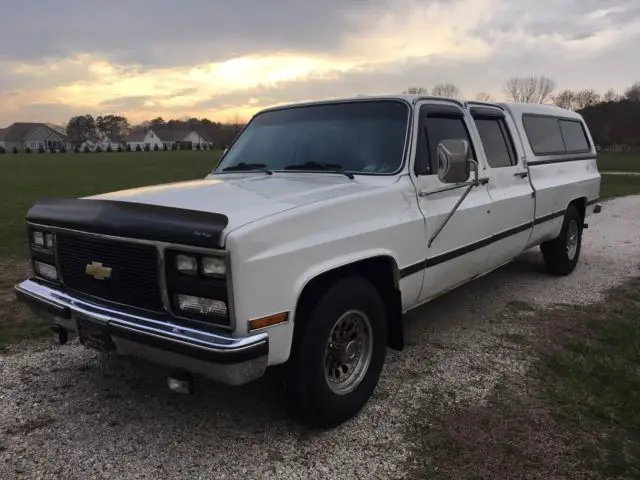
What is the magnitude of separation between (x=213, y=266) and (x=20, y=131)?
132m

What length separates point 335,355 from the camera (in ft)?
11.3

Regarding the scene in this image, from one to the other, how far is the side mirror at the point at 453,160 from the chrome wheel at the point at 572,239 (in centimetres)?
387

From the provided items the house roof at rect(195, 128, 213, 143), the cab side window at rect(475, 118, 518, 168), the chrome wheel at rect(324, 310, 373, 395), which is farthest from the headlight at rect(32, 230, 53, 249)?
the house roof at rect(195, 128, 213, 143)

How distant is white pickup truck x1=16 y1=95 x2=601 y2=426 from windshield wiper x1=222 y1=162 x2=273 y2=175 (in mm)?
14

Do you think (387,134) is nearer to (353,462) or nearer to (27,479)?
(353,462)

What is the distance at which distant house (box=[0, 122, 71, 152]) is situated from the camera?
377 ft

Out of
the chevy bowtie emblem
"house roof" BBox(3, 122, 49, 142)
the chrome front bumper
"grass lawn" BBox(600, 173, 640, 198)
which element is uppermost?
"house roof" BBox(3, 122, 49, 142)

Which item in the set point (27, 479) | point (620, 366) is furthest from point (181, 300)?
point (620, 366)

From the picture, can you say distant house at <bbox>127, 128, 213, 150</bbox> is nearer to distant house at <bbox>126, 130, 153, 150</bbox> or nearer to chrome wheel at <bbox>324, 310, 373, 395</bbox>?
distant house at <bbox>126, 130, 153, 150</bbox>

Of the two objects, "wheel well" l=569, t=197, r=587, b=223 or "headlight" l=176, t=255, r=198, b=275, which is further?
"wheel well" l=569, t=197, r=587, b=223

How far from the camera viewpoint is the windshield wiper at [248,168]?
14.7ft

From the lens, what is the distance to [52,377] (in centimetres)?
412

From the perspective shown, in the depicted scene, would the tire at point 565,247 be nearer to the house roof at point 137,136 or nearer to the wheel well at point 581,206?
the wheel well at point 581,206

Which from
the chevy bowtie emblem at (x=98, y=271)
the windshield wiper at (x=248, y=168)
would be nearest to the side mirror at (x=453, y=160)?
the windshield wiper at (x=248, y=168)
